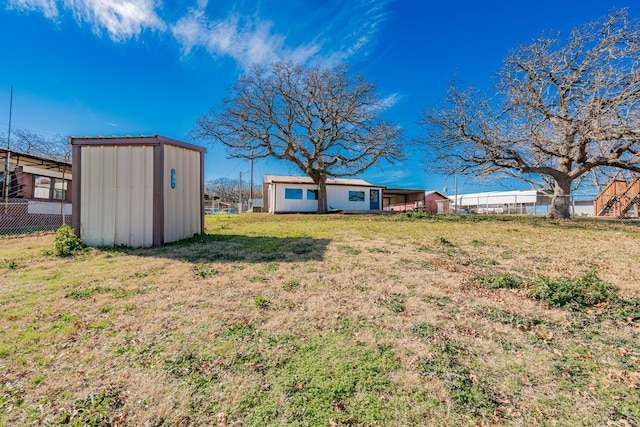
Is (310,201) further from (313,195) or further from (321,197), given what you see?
(321,197)

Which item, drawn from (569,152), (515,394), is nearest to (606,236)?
(569,152)

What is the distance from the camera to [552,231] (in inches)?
358

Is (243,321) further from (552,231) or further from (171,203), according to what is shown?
(552,231)

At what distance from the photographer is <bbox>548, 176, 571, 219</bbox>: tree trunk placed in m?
13.7

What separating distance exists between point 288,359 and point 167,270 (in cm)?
358

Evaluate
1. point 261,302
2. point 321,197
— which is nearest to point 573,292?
point 261,302

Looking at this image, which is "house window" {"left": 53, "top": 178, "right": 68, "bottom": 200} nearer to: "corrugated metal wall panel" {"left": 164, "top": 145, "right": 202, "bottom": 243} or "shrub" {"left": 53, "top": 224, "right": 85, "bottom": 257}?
"shrub" {"left": 53, "top": 224, "right": 85, "bottom": 257}

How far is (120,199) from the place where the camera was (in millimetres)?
Answer: 7148

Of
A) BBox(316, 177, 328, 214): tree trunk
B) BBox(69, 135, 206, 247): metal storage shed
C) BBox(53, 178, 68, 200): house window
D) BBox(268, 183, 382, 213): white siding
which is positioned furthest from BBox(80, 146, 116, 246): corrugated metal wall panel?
BBox(268, 183, 382, 213): white siding

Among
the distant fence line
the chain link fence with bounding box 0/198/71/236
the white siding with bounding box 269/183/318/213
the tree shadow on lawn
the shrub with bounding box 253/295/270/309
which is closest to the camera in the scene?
the shrub with bounding box 253/295/270/309

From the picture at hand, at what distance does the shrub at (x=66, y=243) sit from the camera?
6281 millimetres

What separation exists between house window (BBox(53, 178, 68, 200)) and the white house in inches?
488

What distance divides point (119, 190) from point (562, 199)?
17.9 metres

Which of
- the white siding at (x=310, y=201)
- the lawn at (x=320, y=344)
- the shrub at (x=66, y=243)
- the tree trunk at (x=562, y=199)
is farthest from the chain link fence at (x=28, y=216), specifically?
the tree trunk at (x=562, y=199)
